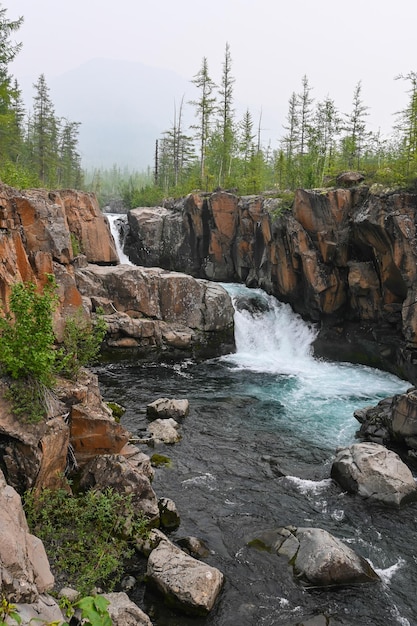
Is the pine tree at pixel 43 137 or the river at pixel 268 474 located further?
the pine tree at pixel 43 137

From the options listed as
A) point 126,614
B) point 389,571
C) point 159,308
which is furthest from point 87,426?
point 159,308

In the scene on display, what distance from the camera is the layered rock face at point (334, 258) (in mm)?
20688

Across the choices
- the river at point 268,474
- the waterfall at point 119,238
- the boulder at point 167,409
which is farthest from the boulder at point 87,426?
the waterfall at point 119,238

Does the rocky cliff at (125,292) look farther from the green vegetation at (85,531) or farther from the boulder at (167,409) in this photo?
the green vegetation at (85,531)

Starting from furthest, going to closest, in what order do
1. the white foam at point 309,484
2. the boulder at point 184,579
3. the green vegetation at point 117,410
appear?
1. the green vegetation at point 117,410
2. the white foam at point 309,484
3. the boulder at point 184,579

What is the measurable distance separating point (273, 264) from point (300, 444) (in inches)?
600

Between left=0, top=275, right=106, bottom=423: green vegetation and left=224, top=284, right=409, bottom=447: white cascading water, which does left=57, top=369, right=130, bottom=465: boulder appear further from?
left=224, top=284, right=409, bottom=447: white cascading water

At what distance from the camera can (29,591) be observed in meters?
5.35

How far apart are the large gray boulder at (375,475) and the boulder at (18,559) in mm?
8702

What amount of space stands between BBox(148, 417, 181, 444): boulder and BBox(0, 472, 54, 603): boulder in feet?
26.4

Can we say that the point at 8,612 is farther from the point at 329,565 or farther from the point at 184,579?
the point at 329,565

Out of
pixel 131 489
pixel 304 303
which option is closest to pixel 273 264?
pixel 304 303

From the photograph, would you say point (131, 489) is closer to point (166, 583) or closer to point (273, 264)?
point (166, 583)

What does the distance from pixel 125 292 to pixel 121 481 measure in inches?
608
